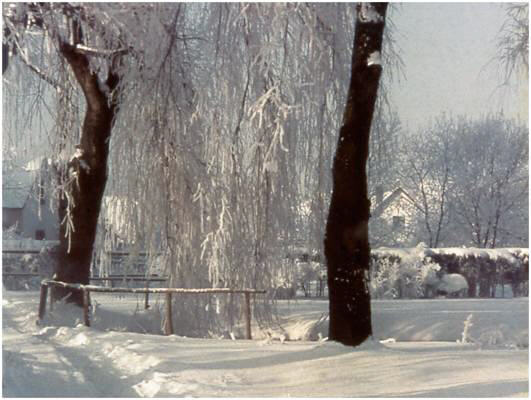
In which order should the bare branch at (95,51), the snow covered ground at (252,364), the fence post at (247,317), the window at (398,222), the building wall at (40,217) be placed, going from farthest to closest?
the window at (398,222) < the building wall at (40,217) < the fence post at (247,317) < the bare branch at (95,51) < the snow covered ground at (252,364)

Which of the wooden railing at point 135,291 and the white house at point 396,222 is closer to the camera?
the wooden railing at point 135,291

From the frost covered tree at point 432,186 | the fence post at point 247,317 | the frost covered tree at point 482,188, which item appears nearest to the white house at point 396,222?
the frost covered tree at point 432,186

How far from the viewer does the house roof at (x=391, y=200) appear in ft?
43.4

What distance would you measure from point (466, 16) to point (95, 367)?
4858mm

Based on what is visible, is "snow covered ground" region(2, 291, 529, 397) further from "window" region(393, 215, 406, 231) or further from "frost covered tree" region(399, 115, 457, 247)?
"frost covered tree" region(399, 115, 457, 247)

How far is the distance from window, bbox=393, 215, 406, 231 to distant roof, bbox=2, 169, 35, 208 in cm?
762

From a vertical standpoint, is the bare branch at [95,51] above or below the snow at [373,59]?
above

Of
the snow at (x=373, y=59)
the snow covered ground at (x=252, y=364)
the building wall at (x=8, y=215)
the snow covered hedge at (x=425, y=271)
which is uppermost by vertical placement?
the snow at (x=373, y=59)

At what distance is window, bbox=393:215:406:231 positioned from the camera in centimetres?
1485

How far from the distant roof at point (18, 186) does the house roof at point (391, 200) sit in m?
5.82

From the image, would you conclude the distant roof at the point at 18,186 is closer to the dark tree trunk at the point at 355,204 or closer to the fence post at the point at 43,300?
the fence post at the point at 43,300

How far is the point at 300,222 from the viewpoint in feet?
30.8

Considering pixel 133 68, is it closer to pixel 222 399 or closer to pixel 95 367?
pixel 95 367

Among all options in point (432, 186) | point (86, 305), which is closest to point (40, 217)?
point (86, 305)
